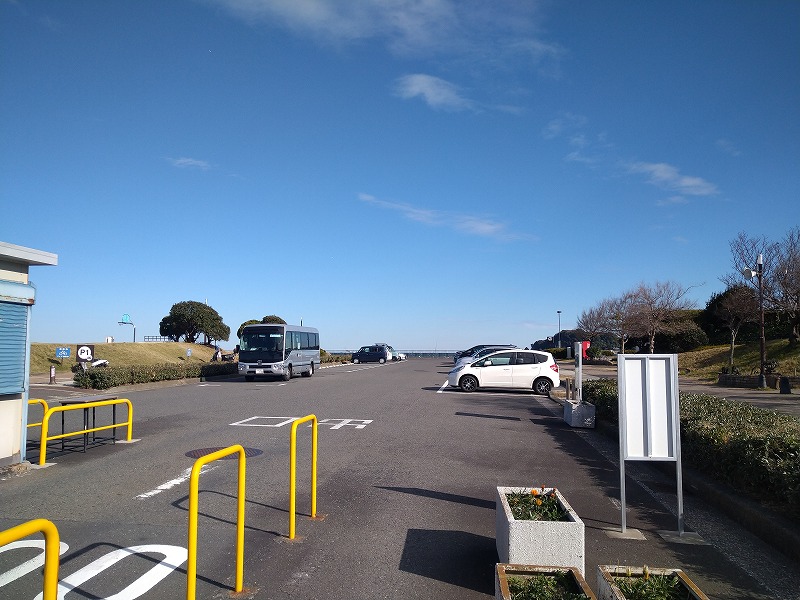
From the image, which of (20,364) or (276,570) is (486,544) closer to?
(276,570)

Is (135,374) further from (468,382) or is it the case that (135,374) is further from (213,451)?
(213,451)

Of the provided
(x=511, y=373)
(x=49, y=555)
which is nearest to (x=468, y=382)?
(x=511, y=373)

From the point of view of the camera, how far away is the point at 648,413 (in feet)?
20.2

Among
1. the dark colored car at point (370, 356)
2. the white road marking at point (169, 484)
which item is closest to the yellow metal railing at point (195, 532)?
the white road marking at point (169, 484)

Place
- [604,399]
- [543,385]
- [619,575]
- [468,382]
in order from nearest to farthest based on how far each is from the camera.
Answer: [619,575] < [604,399] < [543,385] < [468,382]

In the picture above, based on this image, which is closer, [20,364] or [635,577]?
[635,577]

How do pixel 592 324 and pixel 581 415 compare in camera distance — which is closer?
pixel 581 415

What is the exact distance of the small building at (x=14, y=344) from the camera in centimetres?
834

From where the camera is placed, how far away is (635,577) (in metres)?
3.69

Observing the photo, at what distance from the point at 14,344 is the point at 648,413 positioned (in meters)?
8.23

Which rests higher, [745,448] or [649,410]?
[649,410]

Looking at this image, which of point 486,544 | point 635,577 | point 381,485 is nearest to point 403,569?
point 486,544

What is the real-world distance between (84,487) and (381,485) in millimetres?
3771

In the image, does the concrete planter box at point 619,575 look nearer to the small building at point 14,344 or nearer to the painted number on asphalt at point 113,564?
the painted number on asphalt at point 113,564
